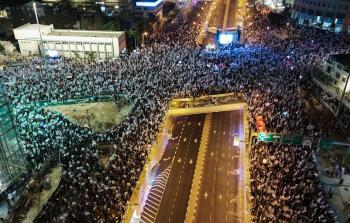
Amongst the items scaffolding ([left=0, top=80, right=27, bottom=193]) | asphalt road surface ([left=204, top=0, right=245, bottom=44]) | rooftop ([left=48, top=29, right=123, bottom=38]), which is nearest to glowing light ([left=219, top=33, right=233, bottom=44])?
asphalt road surface ([left=204, top=0, right=245, bottom=44])

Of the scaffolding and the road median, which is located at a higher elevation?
the scaffolding

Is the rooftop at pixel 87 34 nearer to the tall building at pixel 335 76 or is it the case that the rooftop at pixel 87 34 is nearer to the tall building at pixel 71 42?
the tall building at pixel 71 42

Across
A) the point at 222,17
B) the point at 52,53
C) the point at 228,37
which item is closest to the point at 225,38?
the point at 228,37

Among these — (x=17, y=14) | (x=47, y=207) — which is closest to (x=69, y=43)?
(x=17, y=14)

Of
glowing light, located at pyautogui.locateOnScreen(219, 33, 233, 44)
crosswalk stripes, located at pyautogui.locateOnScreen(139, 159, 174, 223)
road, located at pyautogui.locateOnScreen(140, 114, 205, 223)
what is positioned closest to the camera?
crosswalk stripes, located at pyautogui.locateOnScreen(139, 159, 174, 223)

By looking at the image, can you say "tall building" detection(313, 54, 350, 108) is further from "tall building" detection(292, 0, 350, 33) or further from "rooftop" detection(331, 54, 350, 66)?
"tall building" detection(292, 0, 350, 33)

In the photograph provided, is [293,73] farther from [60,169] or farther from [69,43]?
[69,43]
